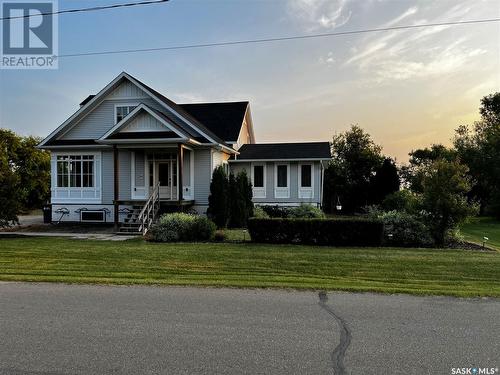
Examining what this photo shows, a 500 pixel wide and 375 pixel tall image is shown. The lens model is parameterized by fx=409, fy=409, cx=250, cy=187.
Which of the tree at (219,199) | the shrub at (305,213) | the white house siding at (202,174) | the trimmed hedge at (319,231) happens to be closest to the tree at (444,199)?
the trimmed hedge at (319,231)

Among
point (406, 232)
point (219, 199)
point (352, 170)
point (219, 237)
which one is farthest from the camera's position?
point (352, 170)

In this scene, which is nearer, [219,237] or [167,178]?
[219,237]

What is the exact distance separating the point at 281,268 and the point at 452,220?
7.54 metres

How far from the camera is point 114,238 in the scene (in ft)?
51.2

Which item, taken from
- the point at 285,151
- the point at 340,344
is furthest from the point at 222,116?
the point at 340,344

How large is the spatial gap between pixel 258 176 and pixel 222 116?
508 centimetres

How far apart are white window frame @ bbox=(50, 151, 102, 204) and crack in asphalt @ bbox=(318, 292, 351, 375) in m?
17.7

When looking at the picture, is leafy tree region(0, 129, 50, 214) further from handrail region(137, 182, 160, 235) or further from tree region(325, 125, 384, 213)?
tree region(325, 125, 384, 213)

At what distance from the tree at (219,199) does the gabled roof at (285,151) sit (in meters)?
5.81

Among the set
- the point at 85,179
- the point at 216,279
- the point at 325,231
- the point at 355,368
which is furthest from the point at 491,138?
the point at 355,368

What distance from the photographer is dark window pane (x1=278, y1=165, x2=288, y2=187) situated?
82.5ft

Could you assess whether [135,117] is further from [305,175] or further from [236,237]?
[305,175]

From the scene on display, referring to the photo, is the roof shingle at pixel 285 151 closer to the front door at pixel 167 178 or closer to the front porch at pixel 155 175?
the front porch at pixel 155 175

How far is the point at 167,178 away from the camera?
21516 millimetres
